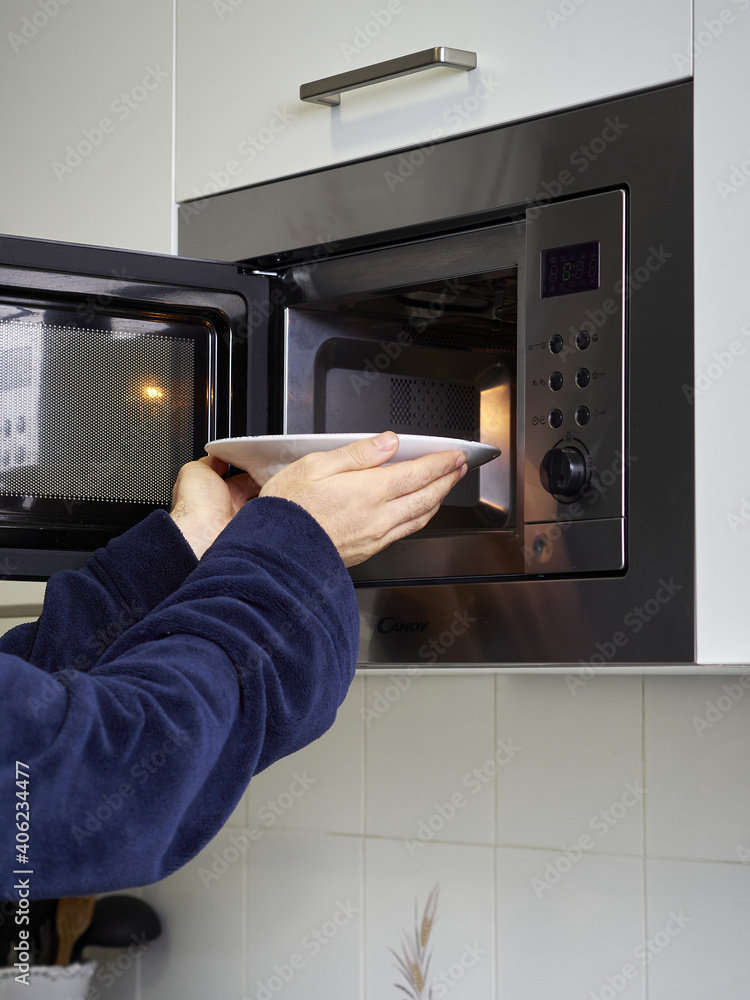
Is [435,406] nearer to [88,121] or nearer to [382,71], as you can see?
[382,71]

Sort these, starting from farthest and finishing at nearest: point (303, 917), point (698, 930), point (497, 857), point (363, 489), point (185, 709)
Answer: point (303, 917) → point (497, 857) → point (698, 930) → point (363, 489) → point (185, 709)

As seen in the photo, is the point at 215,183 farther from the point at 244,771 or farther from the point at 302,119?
the point at 244,771

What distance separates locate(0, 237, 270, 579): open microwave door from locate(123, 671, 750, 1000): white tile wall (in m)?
0.50

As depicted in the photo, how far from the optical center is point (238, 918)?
4.58ft

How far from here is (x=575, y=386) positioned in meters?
0.74

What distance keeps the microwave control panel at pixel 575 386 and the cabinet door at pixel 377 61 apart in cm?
9

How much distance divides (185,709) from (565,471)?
33 cm

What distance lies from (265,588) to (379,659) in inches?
11.8

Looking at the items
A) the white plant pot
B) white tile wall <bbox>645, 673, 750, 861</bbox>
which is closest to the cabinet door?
white tile wall <bbox>645, 673, 750, 861</bbox>

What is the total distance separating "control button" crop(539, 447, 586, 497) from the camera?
0.72 metres

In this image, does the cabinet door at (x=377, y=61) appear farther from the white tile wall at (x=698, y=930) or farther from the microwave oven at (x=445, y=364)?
the white tile wall at (x=698, y=930)

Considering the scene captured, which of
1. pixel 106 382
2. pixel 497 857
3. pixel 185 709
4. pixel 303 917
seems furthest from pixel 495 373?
pixel 303 917

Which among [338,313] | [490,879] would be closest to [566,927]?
[490,879]

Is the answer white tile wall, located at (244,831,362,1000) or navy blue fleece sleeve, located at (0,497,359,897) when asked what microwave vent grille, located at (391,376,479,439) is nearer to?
navy blue fleece sleeve, located at (0,497,359,897)
